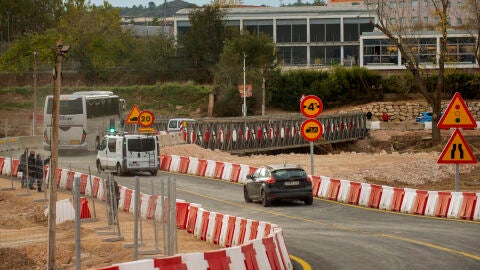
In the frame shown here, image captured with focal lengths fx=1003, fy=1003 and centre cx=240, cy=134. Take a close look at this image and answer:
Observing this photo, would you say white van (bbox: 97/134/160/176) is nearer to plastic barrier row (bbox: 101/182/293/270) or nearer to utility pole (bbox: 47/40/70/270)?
plastic barrier row (bbox: 101/182/293/270)

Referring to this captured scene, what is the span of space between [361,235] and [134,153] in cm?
2101

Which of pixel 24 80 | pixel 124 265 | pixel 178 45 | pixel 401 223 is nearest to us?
pixel 124 265

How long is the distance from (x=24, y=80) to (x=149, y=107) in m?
15.9

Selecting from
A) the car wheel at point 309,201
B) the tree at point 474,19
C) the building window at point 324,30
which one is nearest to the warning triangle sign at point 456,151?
the car wheel at point 309,201

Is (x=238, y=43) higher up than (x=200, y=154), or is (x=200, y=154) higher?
(x=238, y=43)

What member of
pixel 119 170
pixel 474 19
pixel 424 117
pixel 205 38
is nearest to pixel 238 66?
pixel 205 38

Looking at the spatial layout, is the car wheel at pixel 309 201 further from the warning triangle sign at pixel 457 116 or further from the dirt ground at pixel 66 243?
the warning triangle sign at pixel 457 116

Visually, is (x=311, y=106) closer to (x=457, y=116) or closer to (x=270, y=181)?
(x=270, y=181)

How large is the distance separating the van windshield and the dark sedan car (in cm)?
1240

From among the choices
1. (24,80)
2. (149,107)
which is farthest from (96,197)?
(24,80)

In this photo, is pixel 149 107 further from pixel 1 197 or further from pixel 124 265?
pixel 124 265

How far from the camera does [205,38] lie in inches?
4203

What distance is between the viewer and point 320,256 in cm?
2011

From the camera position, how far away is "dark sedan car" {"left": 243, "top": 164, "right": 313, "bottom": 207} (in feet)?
102
